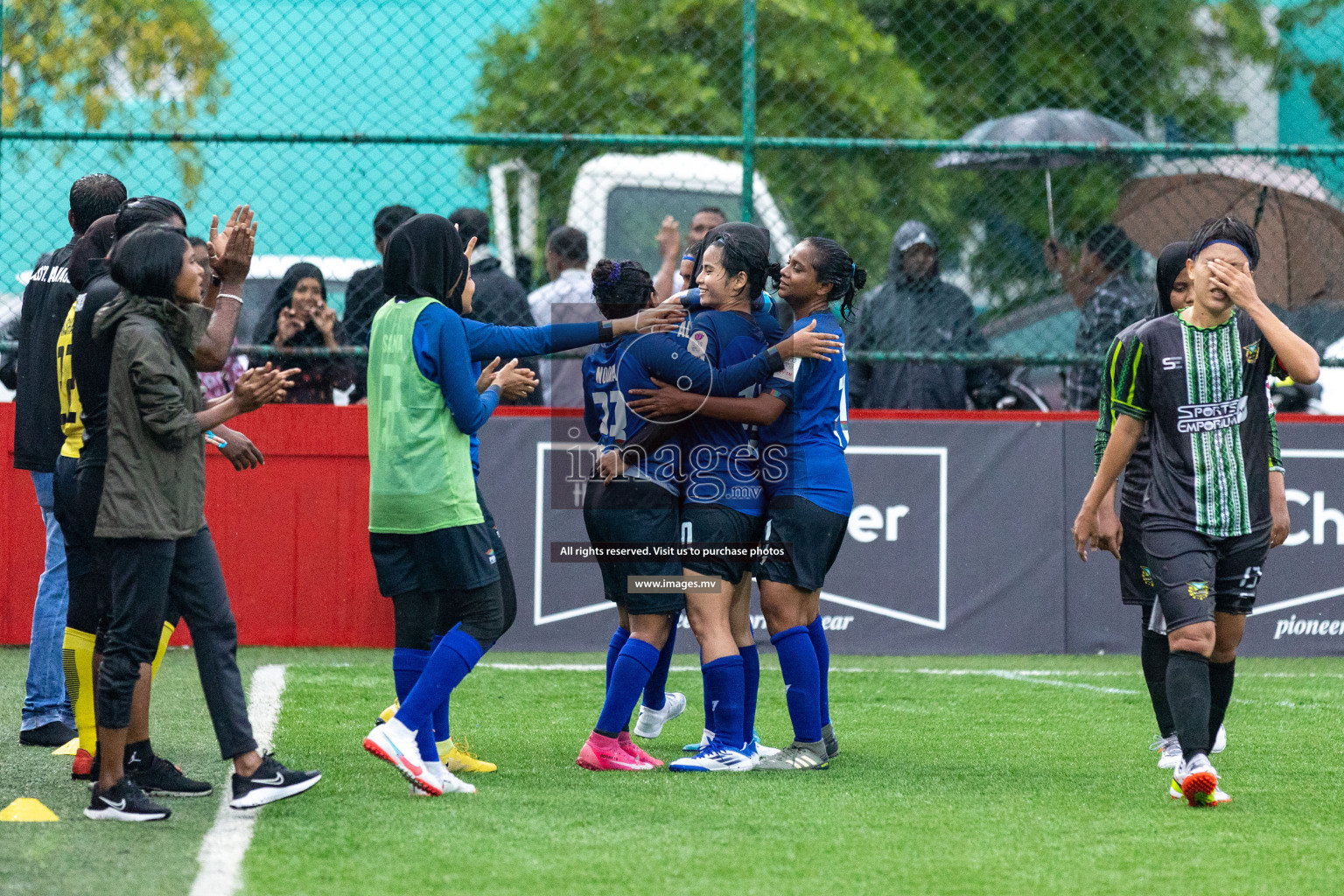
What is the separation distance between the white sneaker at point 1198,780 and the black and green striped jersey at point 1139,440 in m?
1.04

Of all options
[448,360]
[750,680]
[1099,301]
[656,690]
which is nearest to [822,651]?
[750,680]

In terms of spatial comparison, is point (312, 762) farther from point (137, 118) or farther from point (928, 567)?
point (137, 118)

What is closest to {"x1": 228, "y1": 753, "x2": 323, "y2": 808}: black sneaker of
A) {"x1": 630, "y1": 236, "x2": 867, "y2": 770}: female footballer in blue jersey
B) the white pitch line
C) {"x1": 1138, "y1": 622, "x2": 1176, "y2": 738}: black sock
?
the white pitch line

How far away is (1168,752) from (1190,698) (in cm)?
96

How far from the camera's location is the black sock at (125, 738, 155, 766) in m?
5.27

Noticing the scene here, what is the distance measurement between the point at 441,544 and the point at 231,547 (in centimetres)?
428

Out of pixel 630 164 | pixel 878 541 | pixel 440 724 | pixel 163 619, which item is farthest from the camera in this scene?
pixel 630 164

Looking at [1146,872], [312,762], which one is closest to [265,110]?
[312,762]

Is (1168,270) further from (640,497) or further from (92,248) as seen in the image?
(92,248)

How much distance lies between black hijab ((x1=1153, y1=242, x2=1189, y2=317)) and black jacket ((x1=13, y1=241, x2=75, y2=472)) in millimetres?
4050

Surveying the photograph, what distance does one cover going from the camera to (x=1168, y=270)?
6.30 meters

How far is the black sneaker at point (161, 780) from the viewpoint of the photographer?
528cm

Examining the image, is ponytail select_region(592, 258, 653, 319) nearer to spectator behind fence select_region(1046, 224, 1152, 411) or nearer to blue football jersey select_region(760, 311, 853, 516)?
blue football jersey select_region(760, 311, 853, 516)

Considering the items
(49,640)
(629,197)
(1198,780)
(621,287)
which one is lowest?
(1198,780)
